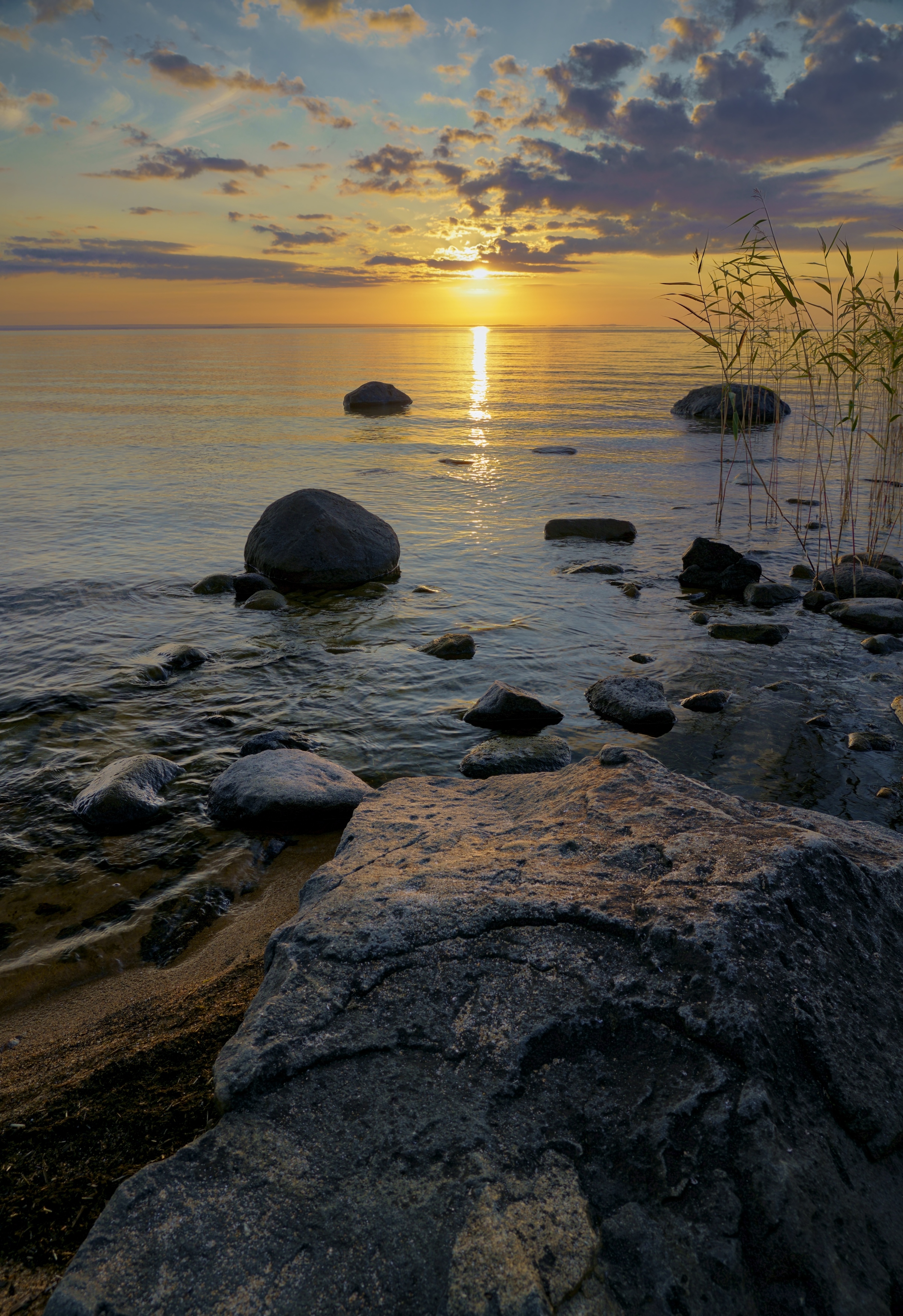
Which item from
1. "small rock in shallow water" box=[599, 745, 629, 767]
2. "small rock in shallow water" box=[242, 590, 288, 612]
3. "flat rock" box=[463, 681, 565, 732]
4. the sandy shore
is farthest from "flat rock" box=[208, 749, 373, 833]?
"small rock in shallow water" box=[242, 590, 288, 612]

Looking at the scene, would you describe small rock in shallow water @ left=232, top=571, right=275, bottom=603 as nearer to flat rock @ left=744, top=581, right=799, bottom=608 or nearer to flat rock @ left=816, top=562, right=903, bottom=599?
flat rock @ left=744, top=581, right=799, bottom=608

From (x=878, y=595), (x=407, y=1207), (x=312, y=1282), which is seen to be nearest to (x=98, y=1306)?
(x=312, y=1282)

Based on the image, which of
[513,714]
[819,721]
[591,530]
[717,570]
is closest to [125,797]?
[513,714]

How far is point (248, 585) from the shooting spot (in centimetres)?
865

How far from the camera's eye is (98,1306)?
152cm

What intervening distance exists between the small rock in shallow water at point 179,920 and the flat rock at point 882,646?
19.9 feet

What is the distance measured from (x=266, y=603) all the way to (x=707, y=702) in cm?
479

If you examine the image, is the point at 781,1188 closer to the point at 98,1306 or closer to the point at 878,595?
the point at 98,1306

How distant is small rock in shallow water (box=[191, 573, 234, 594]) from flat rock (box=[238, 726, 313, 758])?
3.83 m

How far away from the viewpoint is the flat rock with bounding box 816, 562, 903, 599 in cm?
831

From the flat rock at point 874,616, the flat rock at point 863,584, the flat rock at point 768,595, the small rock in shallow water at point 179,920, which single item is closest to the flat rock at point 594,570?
the flat rock at point 768,595

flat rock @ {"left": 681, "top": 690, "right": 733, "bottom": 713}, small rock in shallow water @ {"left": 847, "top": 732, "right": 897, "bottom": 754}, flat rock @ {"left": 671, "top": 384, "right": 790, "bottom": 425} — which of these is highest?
flat rock @ {"left": 671, "top": 384, "right": 790, "bottom": 425}

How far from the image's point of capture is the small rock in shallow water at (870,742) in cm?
530

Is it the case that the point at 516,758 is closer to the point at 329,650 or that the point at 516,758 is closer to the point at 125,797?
the point at 125,797
